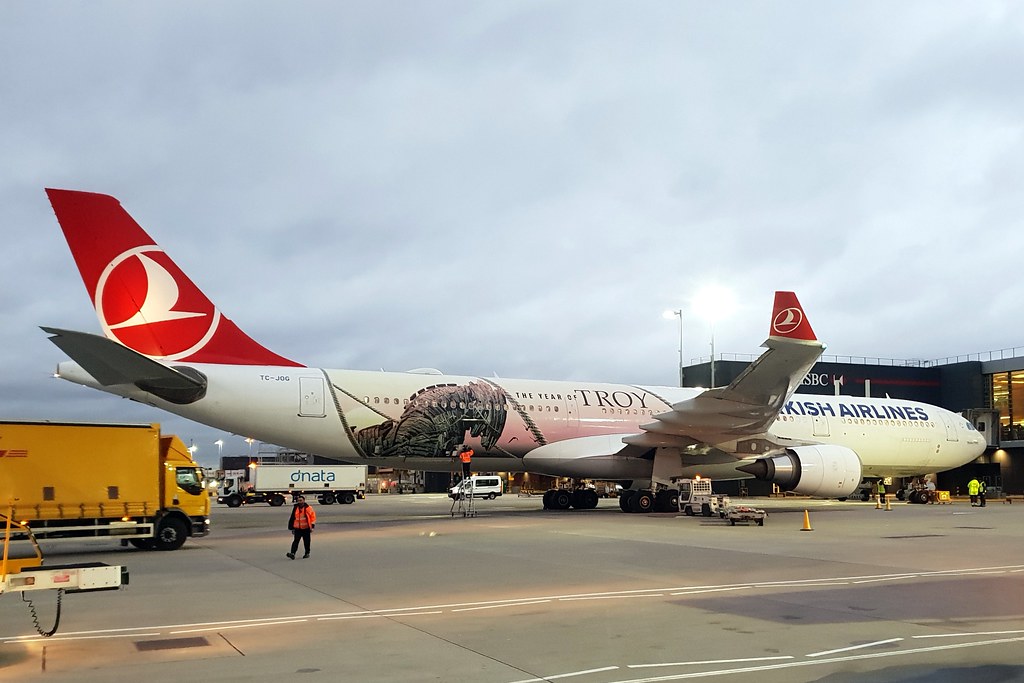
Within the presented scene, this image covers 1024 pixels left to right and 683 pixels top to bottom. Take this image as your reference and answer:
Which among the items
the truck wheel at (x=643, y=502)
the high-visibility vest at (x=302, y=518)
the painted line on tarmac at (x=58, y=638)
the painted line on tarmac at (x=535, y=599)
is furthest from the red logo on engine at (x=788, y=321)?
the painted line on tarmac at (x=58, y=638)

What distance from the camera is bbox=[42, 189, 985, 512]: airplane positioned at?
64.5ft

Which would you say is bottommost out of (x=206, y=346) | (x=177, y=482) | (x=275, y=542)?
(x=275, y=542)

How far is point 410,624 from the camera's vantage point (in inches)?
319

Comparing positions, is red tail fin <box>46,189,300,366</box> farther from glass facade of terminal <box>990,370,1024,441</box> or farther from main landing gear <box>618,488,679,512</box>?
glass facade of terminal <box>990,370,1024,441</box>

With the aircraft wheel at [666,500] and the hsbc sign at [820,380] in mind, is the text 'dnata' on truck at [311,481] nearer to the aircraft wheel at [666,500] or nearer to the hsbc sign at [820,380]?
the aircraft wheel at [666,500]

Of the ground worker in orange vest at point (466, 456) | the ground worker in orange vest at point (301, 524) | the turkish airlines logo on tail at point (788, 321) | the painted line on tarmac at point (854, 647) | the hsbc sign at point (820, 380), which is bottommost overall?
the painted line on tarmac at point (854, 647)

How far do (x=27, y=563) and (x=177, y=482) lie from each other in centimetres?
1103

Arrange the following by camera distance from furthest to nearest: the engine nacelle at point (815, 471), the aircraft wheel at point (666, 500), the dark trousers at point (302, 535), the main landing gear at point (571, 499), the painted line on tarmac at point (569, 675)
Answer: the main landing gear at point (571, 499) → the aircraft wheel at point (666, 500) → the engine nacelle at point (815, 471) → the dark trousers at point (302, 535) → the painted line on tarmac at point (569, 675)

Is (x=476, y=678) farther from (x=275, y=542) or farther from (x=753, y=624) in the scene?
(x=275, y=542)

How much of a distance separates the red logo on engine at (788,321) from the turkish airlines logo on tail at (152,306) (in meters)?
14.1

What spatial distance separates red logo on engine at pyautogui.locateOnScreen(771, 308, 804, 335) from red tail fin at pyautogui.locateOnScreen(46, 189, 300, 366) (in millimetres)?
13619

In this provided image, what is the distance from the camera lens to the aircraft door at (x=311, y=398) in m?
22.1

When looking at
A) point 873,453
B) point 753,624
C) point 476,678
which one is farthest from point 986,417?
point 476,678

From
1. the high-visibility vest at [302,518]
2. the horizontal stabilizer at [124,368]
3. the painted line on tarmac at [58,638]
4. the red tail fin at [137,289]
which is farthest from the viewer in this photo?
the red tail fin at [137,289]
